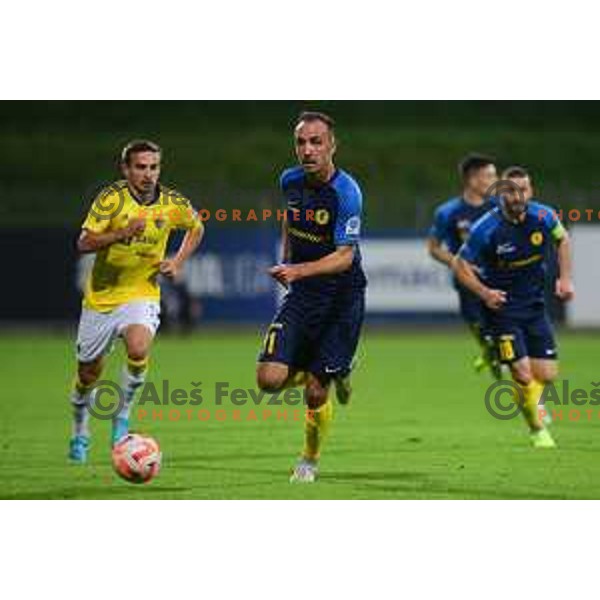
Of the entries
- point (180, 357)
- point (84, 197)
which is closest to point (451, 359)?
point (180, 357)

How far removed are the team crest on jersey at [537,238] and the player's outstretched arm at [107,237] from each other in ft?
12.1

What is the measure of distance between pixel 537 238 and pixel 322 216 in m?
3.68

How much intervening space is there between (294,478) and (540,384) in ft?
11.5

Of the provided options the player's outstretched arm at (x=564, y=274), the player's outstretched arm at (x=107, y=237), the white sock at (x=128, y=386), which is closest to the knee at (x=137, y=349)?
the white sock at (x=128, y=386)

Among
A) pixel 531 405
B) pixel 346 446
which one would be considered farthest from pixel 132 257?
pixel 531 405

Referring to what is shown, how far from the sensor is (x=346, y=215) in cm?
1084

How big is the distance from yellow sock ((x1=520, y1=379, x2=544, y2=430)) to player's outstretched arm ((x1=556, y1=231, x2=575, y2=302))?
774 mm

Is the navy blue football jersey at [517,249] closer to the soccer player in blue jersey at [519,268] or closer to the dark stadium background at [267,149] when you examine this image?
the soccer player in blue jersey at [519,268]

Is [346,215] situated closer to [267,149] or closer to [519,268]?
[519,268]

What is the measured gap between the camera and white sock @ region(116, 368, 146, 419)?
487 inches

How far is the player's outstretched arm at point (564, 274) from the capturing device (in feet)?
43.9

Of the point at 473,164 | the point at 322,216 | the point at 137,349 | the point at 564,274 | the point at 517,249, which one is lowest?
the point at 137,349

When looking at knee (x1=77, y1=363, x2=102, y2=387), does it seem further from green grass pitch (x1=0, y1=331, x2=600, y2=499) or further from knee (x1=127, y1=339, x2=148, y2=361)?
green grass pitch (x1=0, y1=331, x2=600, y2=499)

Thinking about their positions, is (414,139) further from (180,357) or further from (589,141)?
(180,357)
